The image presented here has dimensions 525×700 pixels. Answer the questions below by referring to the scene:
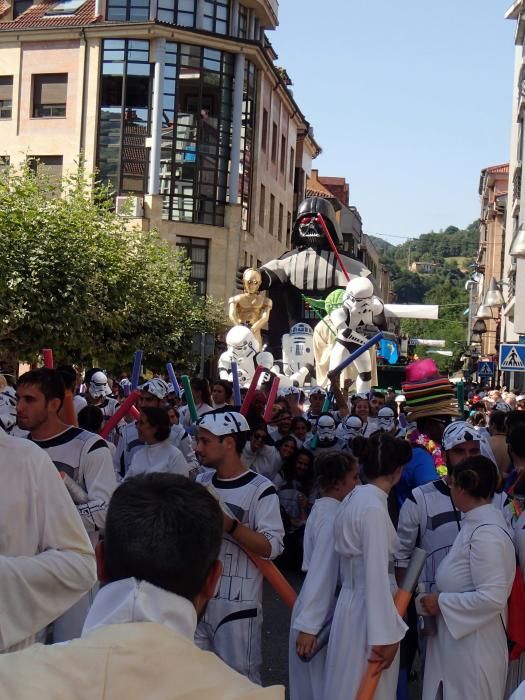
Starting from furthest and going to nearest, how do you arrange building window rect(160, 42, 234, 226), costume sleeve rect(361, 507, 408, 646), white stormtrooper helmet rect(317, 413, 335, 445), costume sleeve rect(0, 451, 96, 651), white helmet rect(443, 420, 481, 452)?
building window rect(160, 42, 234, 226), white stormtrooper helmet rect(317, 413, 335, 445), white helmet rect(443, 420, 481, 452), costume sleeve rect(361, 507, 408, 646), costume sleeve rect(0, 451, 96, 651)

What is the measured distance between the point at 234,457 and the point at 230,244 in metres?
39.8

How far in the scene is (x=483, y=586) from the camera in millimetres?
5191

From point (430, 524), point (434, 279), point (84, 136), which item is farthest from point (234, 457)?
point (434, 279)

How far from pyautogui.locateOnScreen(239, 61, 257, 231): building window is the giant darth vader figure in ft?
81.8

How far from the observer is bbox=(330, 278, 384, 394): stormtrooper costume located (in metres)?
18.5

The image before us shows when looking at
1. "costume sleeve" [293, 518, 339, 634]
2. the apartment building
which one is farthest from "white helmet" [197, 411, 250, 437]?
the apartment building

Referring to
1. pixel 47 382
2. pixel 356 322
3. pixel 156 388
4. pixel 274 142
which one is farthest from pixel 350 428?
pixel 274 142

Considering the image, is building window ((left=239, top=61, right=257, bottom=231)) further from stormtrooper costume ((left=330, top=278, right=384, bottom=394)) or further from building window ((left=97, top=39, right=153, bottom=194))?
stormtrooper costume ((left=330, top=278, right=384, bottom=394))

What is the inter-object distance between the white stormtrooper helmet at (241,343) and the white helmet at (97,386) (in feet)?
15.6

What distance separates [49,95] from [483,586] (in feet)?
137

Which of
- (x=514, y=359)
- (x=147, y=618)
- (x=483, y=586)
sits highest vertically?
(x=514, y=359)

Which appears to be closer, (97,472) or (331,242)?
(97,472)

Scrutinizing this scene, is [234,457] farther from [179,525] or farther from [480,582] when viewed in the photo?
[179,525]

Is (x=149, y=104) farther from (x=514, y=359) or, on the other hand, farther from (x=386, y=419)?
(x=386, y=419)
